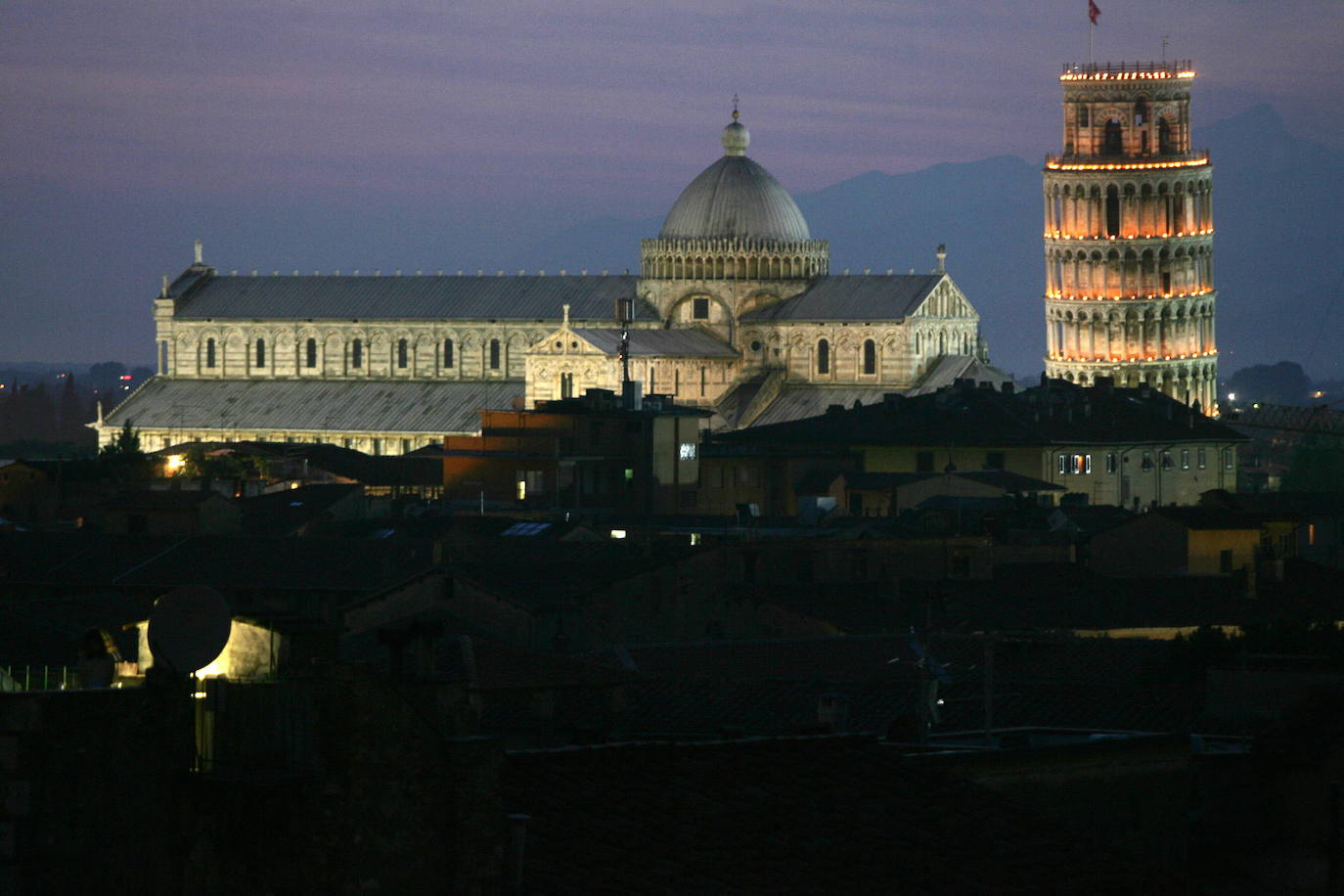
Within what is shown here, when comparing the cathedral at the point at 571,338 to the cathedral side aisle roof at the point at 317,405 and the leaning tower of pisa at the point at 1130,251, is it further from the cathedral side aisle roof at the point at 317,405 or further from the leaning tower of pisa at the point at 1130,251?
the leaning tower of pisa at the point at 1130,251

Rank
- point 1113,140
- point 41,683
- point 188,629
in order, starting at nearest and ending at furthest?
point 188,629 < point 41,683 < point 1113,140

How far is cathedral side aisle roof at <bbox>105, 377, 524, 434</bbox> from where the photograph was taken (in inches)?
5472

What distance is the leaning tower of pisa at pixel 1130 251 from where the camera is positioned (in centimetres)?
14362

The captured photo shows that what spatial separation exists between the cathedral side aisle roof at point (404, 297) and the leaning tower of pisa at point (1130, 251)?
1743 centimetres

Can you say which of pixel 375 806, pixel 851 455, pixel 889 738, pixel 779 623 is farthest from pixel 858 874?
pixel 851 455

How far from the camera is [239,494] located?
291 feet

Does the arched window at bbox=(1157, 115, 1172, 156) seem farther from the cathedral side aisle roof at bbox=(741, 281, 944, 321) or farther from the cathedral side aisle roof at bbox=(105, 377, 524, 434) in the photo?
the cathedral side aisle roof at bbox=(105, 377, 524, 434)

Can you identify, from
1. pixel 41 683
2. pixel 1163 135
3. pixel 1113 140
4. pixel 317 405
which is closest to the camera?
pixel 41 683

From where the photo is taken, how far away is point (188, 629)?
51.9ft

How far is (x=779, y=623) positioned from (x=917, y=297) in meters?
85.9

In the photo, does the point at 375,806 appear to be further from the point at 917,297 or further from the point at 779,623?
the point at 917,297

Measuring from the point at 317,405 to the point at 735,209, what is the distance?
1862cm

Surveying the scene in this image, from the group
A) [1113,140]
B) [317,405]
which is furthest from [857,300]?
[317,405]

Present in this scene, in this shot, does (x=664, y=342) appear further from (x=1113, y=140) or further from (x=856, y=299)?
(x=1113, y=140)
